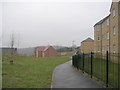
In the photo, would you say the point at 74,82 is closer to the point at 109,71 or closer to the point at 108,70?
the point at 109,71

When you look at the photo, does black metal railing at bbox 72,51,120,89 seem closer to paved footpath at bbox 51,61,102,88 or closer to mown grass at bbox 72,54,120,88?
mown grass at bbox 72,54,120,88

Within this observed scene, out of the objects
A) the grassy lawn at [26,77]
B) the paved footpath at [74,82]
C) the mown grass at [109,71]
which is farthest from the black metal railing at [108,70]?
the grassy lawn at [26,77]

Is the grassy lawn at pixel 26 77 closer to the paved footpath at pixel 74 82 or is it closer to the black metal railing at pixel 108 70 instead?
the paved footpath at pixel 74 82

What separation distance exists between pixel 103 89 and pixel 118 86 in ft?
3.53

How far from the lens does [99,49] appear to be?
5012 centimetres

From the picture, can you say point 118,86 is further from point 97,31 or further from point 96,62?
point 97,31

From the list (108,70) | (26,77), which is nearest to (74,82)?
(108,70)

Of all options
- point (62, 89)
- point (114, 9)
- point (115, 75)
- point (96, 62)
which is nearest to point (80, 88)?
point (62, 89)

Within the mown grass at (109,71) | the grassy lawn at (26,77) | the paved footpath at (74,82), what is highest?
the mown grass at (109,71)

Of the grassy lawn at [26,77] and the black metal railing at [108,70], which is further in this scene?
the grassy lawn at [26,77]

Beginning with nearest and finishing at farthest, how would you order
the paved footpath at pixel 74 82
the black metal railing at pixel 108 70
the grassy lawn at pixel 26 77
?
the black metal railing at pixel 108 70 < the paved footpath at pixel 74 82 < the grassy lawn at pixel 26 77

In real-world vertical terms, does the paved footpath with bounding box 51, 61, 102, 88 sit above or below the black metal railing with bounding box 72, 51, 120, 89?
below

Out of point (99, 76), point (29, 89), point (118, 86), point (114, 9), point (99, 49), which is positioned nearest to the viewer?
point (118, 86)

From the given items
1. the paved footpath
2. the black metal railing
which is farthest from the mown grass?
the paved footpath
